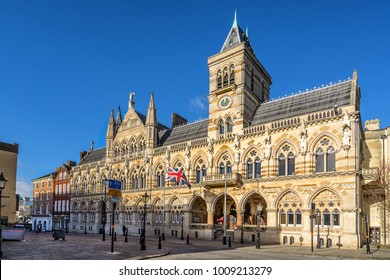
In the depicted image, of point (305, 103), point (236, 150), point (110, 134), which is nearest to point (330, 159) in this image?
point (305, 103)

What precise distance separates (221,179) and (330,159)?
11001 mm

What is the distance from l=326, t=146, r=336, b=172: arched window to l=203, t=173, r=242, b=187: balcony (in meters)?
8.78

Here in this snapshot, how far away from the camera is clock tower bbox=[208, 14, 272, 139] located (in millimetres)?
37188

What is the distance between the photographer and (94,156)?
5909 cm

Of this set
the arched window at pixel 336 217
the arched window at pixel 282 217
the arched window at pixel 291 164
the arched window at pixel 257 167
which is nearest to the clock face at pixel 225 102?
the arched window at pixel 257 167

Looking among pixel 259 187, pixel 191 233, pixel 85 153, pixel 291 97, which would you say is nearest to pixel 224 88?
pixel 291 97

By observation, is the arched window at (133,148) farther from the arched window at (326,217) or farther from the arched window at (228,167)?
the arched window at (326,217)

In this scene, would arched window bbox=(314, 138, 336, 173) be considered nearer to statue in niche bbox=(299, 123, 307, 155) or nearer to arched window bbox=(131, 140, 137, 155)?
statue in niche bbox=(299, 123, 307, 155)

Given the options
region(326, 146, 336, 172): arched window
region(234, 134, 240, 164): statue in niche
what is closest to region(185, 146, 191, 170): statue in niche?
region(234, 134, 240, 164): statue in niche

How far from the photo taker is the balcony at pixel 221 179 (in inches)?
1356

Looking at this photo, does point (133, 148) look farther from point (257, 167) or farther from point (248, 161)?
point (257, 167)

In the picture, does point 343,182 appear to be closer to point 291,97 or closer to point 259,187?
point 259,187
